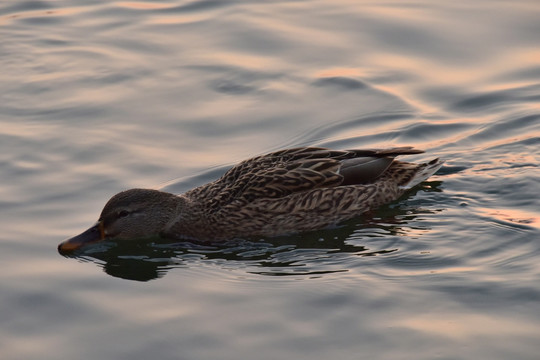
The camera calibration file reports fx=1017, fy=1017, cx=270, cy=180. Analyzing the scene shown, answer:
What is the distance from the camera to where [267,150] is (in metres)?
12.5

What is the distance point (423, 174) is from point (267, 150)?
2045mm

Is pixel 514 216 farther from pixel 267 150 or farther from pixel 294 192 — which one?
pixel 267 150

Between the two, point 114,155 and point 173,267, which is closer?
point 173,267

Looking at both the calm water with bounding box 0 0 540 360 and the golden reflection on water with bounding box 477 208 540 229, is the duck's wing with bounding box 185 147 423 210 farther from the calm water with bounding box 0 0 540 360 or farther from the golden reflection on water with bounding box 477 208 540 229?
the golden reflection on water with bounding box 477 208 540 229

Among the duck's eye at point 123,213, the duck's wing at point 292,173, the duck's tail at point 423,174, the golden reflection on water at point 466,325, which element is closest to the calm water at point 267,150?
the golden reflection on water at point 466,325

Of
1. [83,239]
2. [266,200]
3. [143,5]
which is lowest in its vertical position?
[83,239]

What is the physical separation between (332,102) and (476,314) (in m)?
5.57

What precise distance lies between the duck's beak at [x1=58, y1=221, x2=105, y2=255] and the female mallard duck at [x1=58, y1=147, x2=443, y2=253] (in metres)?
0.02

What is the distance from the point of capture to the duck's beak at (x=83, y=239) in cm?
1022

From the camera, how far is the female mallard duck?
10781 mm

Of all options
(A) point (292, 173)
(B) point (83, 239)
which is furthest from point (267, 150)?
(B) point (83, 239)

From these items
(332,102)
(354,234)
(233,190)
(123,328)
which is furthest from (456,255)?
(332,102)

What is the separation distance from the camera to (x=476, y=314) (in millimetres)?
8609

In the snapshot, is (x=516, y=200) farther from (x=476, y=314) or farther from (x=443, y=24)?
(x=443, y=24)
